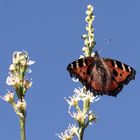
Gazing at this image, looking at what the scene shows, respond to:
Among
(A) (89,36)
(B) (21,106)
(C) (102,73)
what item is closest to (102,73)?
(C) (102,73)

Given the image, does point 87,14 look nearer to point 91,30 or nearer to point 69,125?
point 91,30

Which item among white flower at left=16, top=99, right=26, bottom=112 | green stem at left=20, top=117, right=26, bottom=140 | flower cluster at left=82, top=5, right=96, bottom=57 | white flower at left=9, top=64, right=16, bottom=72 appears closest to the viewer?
green stem at left=20, top=117, right=26, bottom=140

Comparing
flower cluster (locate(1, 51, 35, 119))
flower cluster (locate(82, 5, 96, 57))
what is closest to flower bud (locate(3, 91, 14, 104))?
flower cluster (locate(1, 51, 35, 119))

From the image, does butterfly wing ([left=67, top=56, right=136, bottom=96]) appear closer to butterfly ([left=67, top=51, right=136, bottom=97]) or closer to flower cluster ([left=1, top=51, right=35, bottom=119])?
butterfly ([left=67, top=51, right=136, bottom=97])

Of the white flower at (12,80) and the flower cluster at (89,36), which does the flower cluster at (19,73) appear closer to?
the white flower at (12,80)

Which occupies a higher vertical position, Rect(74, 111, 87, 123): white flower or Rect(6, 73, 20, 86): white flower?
Rect(6, 73, 20, 86): white flower

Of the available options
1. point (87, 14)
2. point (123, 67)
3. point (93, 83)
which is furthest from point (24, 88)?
point (123, 67)

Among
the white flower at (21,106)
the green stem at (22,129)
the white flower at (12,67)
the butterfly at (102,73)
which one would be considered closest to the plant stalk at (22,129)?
the green stem at (22,129)
